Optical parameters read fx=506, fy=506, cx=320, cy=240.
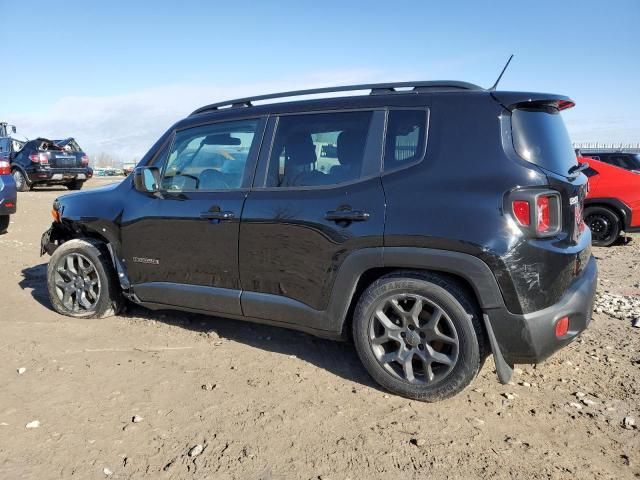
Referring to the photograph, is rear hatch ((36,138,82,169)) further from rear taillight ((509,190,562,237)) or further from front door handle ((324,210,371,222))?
rear taillight ((509,190,562,237))

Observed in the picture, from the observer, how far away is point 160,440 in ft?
8.77

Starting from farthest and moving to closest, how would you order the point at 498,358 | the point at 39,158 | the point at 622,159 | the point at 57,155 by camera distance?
the point at 57,155 → the point at 39,158 → the point at 622,159 → the point at 498,358

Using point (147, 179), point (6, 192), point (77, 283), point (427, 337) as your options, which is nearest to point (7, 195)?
point (6, 192)

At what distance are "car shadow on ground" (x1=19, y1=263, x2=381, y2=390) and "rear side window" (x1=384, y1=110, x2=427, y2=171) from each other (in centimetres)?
143

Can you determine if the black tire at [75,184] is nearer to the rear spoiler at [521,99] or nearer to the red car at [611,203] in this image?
the red car at [611,203]

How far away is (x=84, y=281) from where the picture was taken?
455cm

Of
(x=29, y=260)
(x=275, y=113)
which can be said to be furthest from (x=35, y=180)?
(x=275, y=113)

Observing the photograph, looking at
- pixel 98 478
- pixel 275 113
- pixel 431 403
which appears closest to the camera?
pixel 98 478

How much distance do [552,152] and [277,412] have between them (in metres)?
2.22

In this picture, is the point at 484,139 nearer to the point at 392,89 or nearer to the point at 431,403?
the point at 392,89

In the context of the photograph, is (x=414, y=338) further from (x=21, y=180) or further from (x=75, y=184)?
(x=75, y=184)

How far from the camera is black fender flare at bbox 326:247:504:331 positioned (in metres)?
2.78

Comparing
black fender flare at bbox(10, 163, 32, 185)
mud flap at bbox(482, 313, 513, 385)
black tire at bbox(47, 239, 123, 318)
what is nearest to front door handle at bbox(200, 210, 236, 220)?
black tire at bbox(47, 239, 123, 318)

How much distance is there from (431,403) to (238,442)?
1.17 meters
